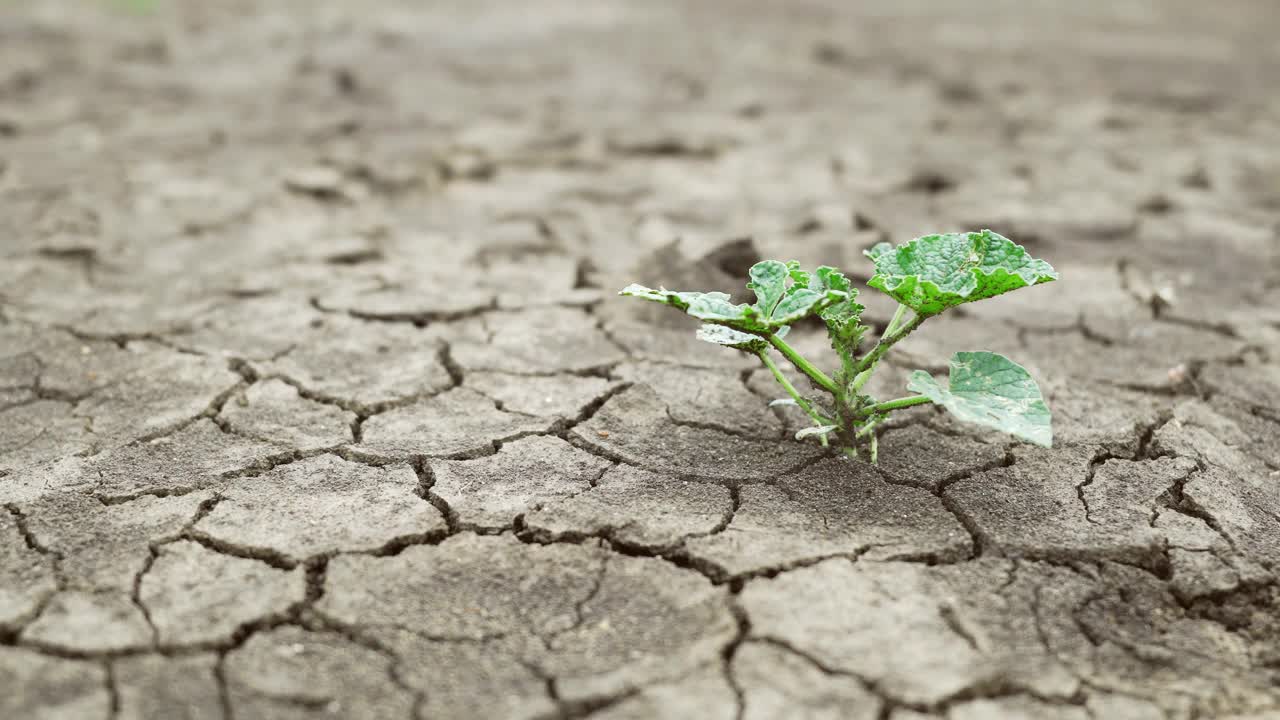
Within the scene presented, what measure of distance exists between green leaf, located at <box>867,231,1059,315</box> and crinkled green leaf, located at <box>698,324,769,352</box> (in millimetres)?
258

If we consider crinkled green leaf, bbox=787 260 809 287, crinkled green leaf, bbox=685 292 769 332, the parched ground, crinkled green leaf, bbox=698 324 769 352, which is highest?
crinkled green leaf, bbox=787 260 809 287

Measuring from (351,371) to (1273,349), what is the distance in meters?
2.47

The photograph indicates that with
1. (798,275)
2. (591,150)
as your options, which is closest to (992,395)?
(798,275)

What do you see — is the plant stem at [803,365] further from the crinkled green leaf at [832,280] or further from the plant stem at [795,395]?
the crinkled green leaf at [832,280]

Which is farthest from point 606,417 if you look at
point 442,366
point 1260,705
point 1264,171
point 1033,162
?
point 1264,171

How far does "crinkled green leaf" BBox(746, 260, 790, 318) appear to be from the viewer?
2162mm

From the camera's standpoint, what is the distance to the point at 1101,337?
3029 mm

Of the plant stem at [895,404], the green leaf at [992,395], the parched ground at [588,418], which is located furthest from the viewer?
the plant stem at [895,404]

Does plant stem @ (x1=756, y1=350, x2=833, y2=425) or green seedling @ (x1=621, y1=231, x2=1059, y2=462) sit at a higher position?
green seedling @ (x1=621, y1=231, x2=1059, y2=462)

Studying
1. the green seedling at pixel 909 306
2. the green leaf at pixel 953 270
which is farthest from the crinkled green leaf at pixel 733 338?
the green leaf at pixel 953 270

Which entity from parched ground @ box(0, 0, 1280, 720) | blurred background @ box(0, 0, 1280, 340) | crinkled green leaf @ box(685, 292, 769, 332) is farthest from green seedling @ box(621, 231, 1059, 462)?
blurred background @ box(0, 0, 1280, 340)

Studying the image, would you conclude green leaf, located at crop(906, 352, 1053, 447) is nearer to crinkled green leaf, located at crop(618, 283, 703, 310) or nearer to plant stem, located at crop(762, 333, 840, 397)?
plant stem, located at crop(762, 333, 840, 397)

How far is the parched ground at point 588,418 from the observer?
1.80 m

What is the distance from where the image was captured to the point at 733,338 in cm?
218
